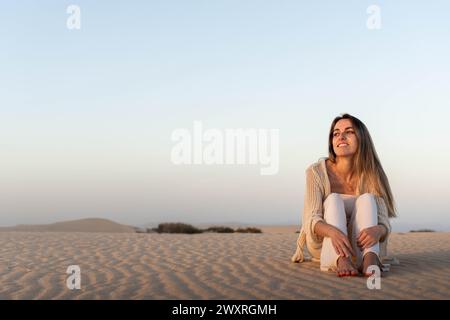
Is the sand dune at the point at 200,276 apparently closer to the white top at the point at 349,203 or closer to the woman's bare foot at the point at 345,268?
the woman's bare foot at the point at 345,268

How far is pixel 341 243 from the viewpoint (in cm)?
555

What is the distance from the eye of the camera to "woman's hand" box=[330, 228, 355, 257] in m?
5.56

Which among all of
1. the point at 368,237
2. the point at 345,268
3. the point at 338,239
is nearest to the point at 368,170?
the point at 368,237

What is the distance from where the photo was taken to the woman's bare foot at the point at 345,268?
559cm

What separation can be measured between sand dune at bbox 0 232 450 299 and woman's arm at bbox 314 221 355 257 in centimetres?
27

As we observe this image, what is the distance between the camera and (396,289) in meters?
5.17

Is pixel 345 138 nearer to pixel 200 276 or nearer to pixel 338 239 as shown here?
pixel 338 239

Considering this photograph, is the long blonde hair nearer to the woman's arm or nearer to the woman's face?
the woman's face

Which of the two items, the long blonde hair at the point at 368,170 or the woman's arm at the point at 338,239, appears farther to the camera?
the long blonde hair at the point at 368,170

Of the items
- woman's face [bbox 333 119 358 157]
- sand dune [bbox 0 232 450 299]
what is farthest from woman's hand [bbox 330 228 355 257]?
woman's face [bbox 333 119 358 157]

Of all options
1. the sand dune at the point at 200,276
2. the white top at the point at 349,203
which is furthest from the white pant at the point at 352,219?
the sand dune at the point at 200,276
